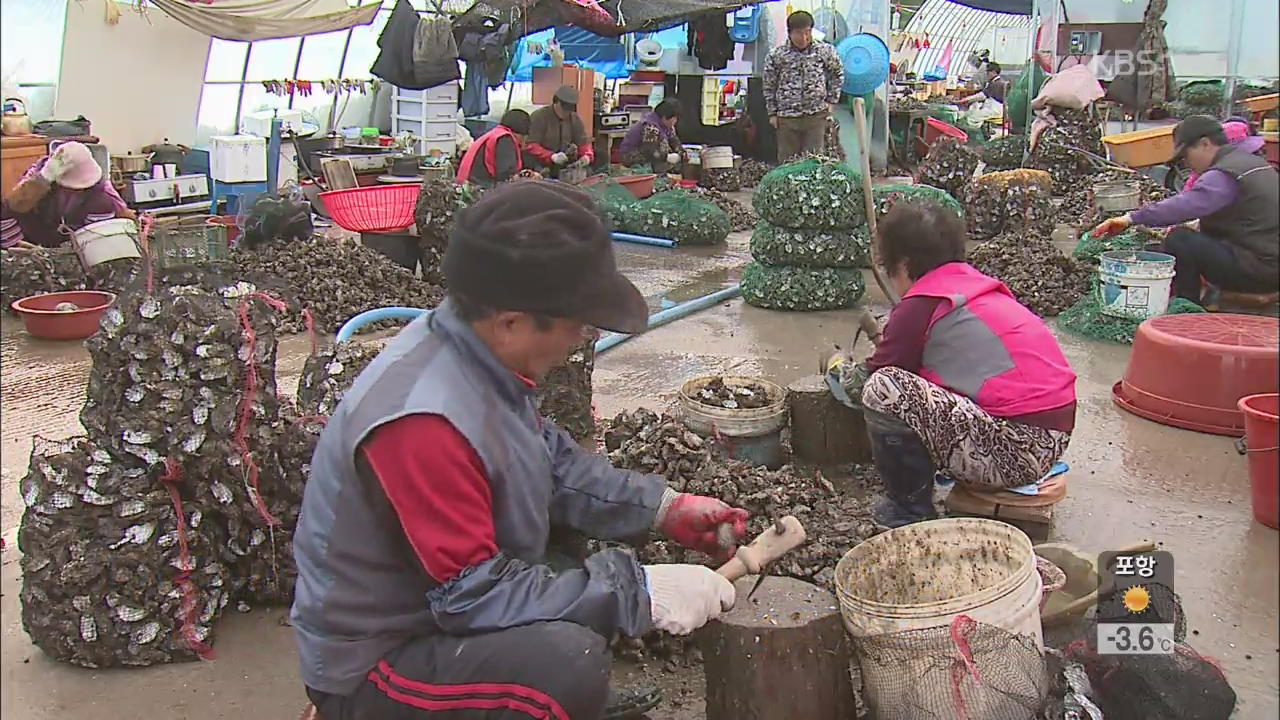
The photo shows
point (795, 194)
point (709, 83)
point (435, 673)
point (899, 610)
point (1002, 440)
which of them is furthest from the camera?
point (709, 83)

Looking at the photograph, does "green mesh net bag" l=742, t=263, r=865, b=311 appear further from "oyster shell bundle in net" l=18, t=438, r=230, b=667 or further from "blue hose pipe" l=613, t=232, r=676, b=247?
"oyster shell bundle in net" l=18, t=438, r=230, b=667

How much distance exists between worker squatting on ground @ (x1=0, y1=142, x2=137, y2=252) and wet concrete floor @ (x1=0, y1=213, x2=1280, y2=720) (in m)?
0.98

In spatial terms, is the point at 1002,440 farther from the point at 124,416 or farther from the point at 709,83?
the point at 709,83

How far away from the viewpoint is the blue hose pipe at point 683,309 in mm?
6277

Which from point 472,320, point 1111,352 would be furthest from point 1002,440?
point 1111,352

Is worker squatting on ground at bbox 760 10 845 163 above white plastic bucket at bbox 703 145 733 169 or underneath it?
above

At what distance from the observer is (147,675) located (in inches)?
121

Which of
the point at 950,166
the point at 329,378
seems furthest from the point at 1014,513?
the point at 950,166

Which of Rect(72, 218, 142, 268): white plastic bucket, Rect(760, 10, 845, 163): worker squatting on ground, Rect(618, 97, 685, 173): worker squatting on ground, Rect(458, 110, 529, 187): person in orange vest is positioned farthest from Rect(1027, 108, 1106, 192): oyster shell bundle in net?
Rect(72, 218, 142, 268): white plastic bucket

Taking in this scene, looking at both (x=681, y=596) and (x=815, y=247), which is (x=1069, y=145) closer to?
(x=815, y=247)

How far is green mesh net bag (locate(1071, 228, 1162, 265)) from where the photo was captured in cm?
705

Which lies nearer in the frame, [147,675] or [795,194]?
[147,675]

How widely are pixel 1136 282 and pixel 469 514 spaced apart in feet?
17.3

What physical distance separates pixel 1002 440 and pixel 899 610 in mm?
1335
